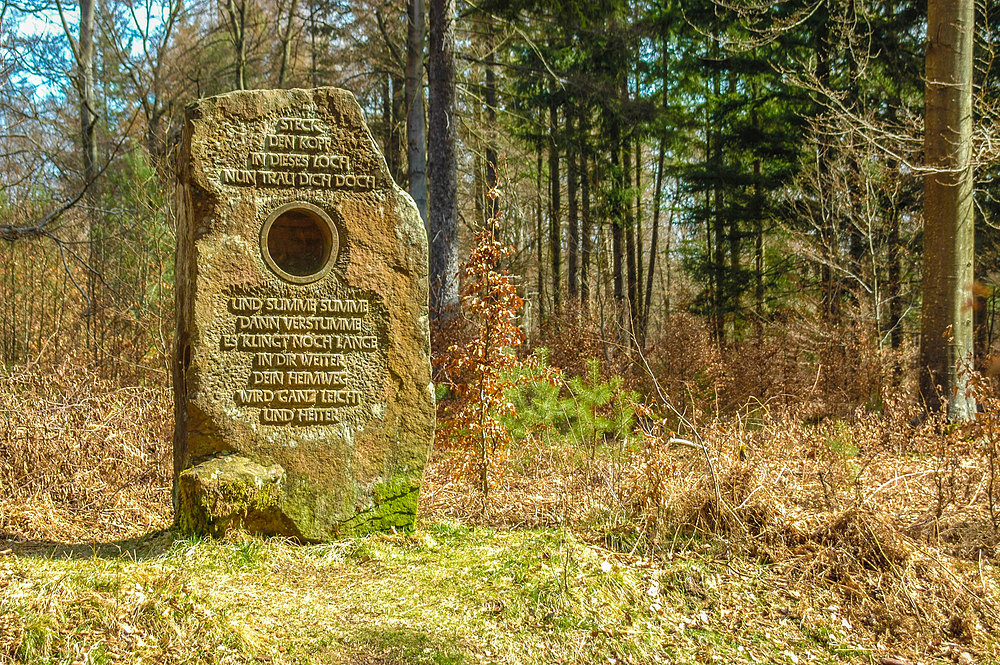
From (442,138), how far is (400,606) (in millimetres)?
8056

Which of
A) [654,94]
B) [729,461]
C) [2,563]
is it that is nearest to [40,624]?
[2,563]

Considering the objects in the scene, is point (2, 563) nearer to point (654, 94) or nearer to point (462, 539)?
point (462, 539)

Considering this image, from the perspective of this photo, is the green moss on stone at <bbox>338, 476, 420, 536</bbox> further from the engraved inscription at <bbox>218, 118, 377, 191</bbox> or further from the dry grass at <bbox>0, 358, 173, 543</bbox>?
the engraved inscription at <bbox>218, 118, 377, 191</bbox>

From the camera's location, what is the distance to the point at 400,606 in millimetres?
3982

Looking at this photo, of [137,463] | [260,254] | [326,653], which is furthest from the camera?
[137,463]

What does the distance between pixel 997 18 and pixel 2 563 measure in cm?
1337

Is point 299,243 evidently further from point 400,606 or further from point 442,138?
point 442,138

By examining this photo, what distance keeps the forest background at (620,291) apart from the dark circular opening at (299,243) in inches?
48.8

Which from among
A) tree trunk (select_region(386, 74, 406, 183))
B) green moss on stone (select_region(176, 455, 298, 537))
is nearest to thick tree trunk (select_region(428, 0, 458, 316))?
tree trunk (select_region(386, 74, 406, 183))

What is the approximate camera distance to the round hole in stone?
4.75m

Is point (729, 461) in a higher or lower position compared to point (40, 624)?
higher

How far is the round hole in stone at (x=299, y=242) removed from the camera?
4750 mm

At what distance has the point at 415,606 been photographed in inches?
157

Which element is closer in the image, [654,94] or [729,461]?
[729,461]
